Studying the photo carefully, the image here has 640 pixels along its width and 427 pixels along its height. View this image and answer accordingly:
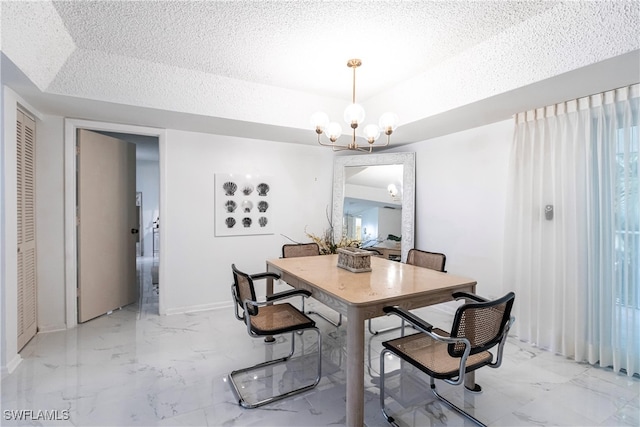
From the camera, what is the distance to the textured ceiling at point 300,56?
1.95 meters

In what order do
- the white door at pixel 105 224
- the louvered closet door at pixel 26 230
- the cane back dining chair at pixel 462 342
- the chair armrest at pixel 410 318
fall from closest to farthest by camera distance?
1. the cane back dining chair at pixel 462 342
2. the chair armrest at pixel 410 318
3. the louvered closet door at pixel 26 230
4. the white door at pixel 105 224

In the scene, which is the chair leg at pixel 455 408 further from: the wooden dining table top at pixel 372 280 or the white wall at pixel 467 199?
the white wall at pixel 467 199

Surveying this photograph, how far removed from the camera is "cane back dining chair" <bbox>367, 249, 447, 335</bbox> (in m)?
2.82

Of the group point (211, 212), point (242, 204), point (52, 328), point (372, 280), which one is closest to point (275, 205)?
point (242, 204)

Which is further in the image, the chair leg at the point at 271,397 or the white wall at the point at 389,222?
the white wall at the point at 389,222

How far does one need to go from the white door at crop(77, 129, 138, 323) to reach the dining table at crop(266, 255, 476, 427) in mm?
2172

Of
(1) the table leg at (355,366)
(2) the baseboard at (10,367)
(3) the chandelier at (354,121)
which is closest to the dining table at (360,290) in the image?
(1) the table leg at (355,366)

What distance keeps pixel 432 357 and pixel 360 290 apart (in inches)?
21.7

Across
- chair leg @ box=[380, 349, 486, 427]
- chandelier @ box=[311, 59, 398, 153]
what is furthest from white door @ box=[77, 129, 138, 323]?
chair leg @ box=[380, 349, 486, 427]

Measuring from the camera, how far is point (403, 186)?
4289mm

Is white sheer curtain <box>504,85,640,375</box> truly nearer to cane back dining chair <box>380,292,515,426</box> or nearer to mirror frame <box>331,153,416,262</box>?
mirror frame <box>331,153,416,262</box>

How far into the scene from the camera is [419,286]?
82.5 inches

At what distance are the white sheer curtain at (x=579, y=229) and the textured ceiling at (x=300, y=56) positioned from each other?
0.28 meters

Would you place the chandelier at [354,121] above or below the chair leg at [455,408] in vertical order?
above
